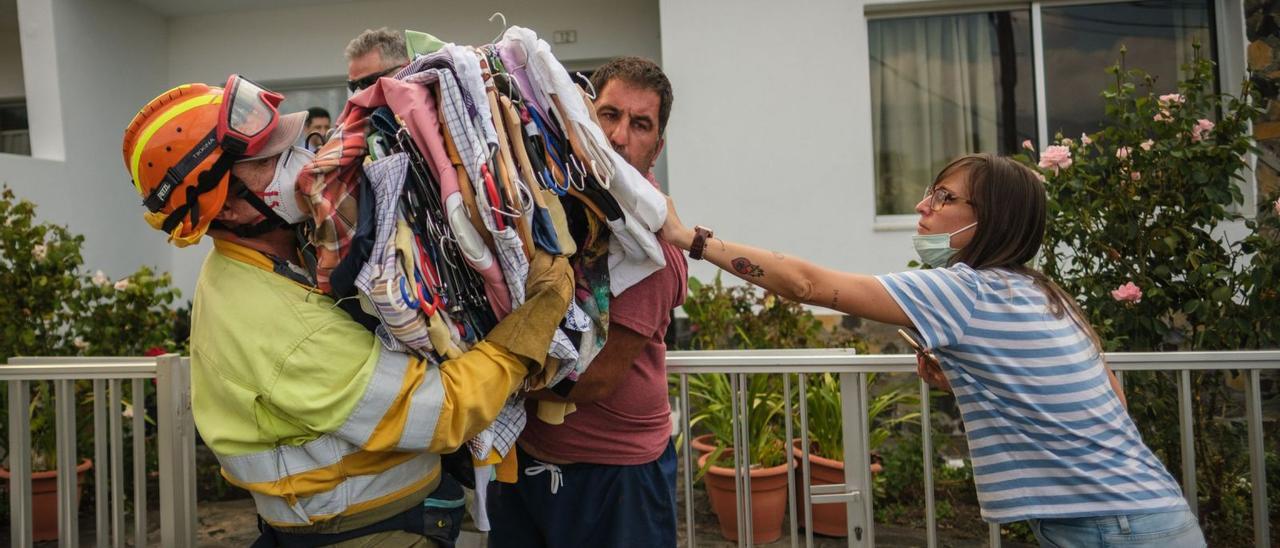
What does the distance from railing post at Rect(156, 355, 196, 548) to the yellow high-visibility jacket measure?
1.11 m

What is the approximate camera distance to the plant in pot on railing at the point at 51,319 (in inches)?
189

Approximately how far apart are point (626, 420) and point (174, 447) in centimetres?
158

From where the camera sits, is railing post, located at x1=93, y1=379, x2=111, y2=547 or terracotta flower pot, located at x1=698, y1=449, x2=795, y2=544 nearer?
railing post, located at x1=93, y1=379, x2=111, y2=547

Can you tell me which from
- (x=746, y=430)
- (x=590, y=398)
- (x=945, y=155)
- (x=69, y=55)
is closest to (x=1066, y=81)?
(x=945, y=155)

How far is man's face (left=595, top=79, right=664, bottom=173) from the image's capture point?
210cm

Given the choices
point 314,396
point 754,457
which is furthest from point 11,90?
point 314,396

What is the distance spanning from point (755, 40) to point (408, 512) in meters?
4.81

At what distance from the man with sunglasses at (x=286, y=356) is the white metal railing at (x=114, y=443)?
114 centimetres

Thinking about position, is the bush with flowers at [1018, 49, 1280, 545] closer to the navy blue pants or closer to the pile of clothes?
the navy blue pants

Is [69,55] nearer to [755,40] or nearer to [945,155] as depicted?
[755,40]

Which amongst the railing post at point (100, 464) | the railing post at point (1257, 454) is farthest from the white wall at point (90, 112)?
the railing post at point (1257, 454)

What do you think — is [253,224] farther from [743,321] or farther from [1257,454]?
[743,321]

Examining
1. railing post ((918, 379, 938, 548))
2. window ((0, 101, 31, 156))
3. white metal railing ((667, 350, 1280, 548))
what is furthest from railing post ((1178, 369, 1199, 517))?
window ((0, 101, 31, 156))

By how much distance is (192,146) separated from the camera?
1630 millimetres
